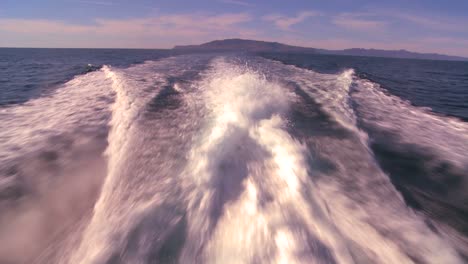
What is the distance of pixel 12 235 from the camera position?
7.59 ft

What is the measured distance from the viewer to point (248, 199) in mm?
2719

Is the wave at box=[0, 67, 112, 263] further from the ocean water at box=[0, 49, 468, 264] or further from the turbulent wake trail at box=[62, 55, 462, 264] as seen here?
the turbulent wake trail at box=[62, 55, 462, 264]

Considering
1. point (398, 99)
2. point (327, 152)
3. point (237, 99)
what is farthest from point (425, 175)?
point (398, 99)

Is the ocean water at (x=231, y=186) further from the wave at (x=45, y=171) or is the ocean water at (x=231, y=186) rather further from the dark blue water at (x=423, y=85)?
the dark blue water at (x=423, y=85)

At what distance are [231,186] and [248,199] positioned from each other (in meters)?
0.31

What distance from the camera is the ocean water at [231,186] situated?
212 centimetres

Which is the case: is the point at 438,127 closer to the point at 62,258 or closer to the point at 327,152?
the point at 327,152

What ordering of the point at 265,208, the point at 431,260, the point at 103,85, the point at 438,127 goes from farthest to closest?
1. the point at 103,85
2. the point at 438,127
3. the point at 265,208
4. the point at 431,260

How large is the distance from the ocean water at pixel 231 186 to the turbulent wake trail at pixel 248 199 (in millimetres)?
15

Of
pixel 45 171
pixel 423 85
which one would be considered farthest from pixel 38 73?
pixel 423 85

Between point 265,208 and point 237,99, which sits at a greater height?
point 237,99

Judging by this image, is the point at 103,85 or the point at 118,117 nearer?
the point at 118,117

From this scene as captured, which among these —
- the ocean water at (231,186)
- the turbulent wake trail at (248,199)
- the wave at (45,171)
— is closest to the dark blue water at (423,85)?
the ocean water at (231,186)

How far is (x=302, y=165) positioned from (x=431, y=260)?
5.16ft
